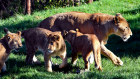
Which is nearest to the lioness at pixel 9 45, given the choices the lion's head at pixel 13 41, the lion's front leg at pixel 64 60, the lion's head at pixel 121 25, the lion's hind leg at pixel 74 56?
the lion's head at pixel 13 41

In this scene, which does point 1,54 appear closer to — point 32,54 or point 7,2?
point 32,54

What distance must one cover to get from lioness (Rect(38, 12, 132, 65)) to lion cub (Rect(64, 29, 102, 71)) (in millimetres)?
491

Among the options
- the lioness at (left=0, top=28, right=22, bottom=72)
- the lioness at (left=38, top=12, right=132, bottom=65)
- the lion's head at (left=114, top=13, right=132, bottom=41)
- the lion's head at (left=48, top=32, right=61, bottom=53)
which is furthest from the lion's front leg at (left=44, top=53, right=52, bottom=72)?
the lion's head at (left=114, top=13, right=132, bottom=41)

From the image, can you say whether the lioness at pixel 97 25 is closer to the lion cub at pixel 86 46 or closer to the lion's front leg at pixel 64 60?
the lion cub at pixel 86 46

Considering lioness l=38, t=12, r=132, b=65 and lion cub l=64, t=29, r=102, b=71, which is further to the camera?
lioness l=38, t=12, r=132, b=65

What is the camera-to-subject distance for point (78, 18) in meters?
8.95

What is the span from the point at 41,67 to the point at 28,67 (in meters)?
0.36

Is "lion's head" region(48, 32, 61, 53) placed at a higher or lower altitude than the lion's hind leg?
higher

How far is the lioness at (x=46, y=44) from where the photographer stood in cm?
747

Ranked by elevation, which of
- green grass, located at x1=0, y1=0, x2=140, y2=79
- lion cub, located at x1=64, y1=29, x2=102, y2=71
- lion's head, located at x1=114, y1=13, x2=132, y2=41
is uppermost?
lion's head, located at x1=114, y1=13, x2=132, y2=41

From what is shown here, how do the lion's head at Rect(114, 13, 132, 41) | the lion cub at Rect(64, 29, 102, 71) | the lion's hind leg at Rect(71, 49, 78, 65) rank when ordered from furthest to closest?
1. the lion's head at Rect(114, 13, 132, 41)
2. the lion's hind leg at Rect(71, 49, 78, 65)
3. the lion cub at Rect(64, 29, 102, 71)

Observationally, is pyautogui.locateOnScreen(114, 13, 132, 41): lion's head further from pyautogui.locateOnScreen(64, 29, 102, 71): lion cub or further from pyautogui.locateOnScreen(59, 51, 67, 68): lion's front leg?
pyautogui.locateOnScreen(59, 51, 67, 68): lion's front leg

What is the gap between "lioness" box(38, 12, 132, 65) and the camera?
8555mm

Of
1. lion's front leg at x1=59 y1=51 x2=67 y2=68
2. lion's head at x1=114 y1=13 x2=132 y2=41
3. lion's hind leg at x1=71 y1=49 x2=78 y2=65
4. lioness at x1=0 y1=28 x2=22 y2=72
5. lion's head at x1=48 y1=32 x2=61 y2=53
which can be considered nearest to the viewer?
lion's head at x1=48 y1=32 x2=61 y2=53
